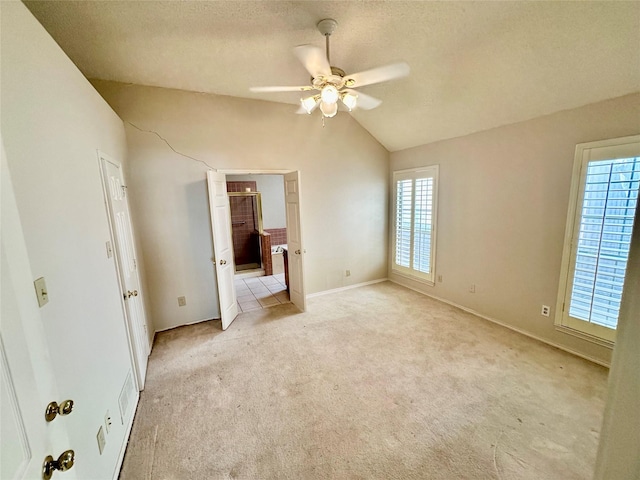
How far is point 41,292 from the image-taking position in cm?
107

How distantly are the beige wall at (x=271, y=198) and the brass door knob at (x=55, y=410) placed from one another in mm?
5839

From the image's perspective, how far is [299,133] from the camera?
3.96 meters

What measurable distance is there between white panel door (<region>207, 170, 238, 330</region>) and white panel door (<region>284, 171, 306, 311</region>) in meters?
0.90

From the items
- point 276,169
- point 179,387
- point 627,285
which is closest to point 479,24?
point 627,285

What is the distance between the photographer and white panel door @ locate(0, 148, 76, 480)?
2.01 ft

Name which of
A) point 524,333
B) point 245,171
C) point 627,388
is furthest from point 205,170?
point 524,333

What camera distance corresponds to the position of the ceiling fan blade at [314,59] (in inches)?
66.7

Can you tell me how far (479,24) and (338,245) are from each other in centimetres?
318

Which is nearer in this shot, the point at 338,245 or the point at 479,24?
the point at 479,24

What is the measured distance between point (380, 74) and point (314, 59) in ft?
1.73

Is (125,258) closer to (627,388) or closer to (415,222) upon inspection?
(627,388)

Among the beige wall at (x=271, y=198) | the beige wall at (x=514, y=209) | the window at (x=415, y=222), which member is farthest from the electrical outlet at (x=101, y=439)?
the beige wall at (x=271, y=198)

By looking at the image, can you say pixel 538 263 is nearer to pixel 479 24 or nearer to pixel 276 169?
pixel 479 24

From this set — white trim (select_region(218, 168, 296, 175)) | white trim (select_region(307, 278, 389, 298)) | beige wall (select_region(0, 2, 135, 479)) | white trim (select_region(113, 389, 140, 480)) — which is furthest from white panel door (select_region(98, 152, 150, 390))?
white trim (select_region(307, 278, 389, 298))
